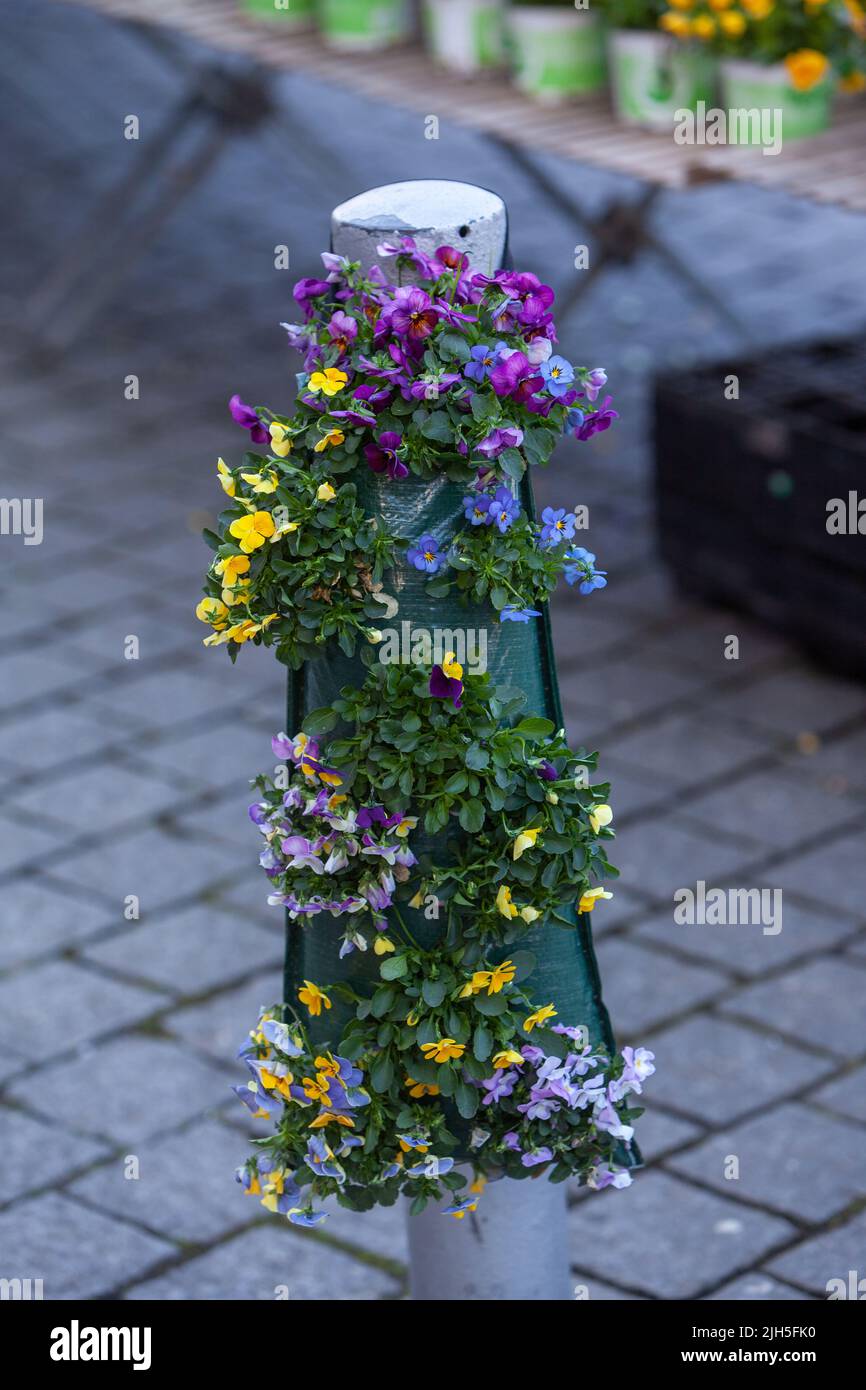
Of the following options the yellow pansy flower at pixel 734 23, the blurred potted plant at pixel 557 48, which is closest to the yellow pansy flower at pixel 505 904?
the yellow pansy flower at pixel 734 23

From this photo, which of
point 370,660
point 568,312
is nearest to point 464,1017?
point 370,660

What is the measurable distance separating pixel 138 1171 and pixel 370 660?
1.48 m

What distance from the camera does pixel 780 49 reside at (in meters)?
5.04

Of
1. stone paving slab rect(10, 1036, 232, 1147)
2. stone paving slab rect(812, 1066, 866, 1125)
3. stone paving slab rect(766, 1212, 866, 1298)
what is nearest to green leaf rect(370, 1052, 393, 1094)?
stone paving slab rect(766, 1212, 866, 1298)

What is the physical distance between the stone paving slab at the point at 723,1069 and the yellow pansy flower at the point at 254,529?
1.70 metres

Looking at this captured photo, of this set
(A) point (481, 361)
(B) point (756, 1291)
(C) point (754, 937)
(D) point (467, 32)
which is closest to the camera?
(A) point (481, 361)

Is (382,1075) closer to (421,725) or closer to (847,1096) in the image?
(421,725)

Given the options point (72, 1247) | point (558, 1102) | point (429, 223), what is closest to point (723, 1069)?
point (72, 1247)

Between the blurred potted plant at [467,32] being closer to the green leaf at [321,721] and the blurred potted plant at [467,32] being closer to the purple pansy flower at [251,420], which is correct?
the purple pansy flower at [251,420]

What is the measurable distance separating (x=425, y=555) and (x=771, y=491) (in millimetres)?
3087

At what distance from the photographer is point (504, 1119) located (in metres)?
2.41

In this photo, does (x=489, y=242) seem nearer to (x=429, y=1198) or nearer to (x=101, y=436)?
(x=429, y=1198)
